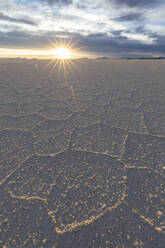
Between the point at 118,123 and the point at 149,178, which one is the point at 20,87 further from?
the point at 149,178

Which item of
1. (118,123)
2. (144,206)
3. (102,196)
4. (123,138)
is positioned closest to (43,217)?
(102,196)

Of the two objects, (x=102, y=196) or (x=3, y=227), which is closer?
(x=3, y=227)

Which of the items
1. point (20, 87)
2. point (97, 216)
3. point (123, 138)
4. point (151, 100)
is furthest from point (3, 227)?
point (20, 87)

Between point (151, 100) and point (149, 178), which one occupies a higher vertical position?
point (151, 100)

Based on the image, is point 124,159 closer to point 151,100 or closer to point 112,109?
point 112,109

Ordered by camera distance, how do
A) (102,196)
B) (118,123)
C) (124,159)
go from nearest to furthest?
1. (102,196)
2. (124,159)
3. (118,123)

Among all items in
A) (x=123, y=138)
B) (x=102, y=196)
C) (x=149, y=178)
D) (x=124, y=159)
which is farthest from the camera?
(x=123, y=138)

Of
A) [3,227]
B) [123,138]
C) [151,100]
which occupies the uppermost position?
[151,100]
